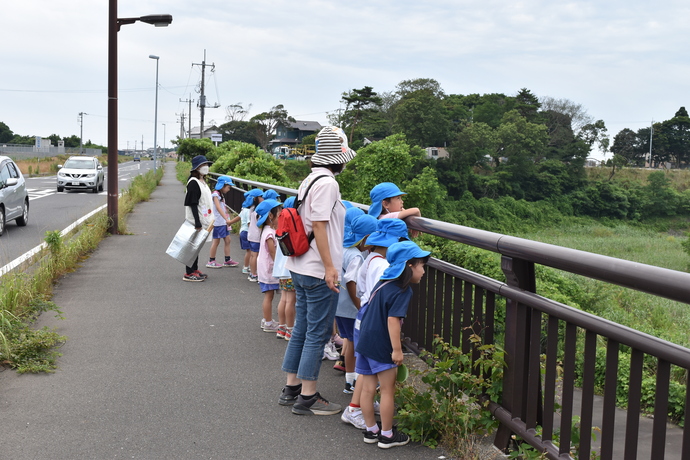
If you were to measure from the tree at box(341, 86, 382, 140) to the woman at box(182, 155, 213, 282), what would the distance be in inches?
3093

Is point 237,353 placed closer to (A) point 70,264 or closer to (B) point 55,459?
(B) point 55,459

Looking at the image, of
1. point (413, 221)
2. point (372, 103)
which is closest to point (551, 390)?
point (413, 221)

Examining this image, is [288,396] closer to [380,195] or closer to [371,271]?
[371,271]

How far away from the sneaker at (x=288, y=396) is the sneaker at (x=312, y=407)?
0.14 metres

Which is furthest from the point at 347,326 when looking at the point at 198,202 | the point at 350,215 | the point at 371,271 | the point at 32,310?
the point at 198,202

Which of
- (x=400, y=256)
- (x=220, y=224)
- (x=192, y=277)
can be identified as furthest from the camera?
(x=220, y=224)

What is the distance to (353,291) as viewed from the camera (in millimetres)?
4191

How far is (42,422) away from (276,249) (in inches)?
95.9

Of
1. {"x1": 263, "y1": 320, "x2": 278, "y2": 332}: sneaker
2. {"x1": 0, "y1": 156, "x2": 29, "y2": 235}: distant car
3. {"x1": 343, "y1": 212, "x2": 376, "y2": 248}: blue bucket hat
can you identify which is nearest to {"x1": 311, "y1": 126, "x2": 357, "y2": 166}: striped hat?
{"x1": 343, "y1": 212, "x2": 376, "y2": 248}: blue bucket hat

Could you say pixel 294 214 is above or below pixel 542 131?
below

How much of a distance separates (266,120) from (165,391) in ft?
356

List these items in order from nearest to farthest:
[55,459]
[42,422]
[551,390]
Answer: [551,390], [55,459], [42,422]

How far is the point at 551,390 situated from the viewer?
2.91 metres

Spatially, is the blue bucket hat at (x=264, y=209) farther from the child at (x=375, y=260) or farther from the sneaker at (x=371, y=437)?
the sneaker at (x=371, y=437)
